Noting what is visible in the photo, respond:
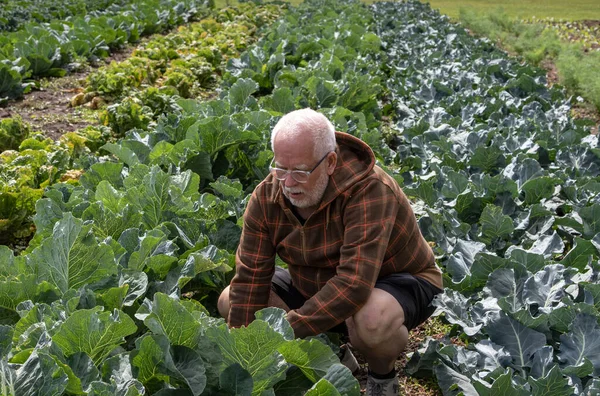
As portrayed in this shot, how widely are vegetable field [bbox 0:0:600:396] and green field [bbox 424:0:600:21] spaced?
58.5ft

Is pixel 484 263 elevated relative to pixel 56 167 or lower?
elevated

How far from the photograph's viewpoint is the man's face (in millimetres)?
2998

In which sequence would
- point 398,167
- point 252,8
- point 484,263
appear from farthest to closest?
point 252,8 → point 398,167 → point 484,263

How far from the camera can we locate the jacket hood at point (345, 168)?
3.14 m

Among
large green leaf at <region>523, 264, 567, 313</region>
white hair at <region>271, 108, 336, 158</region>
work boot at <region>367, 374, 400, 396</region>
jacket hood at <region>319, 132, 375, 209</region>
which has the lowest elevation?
work boot at <region>367, 374, 400, 396</region>

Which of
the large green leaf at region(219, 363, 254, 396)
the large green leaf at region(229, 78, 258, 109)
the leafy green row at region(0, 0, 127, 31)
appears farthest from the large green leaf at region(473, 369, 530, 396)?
the leafy green row at region(0, 0, 127, 31)

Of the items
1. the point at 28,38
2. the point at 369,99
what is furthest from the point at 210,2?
the point at 369,99

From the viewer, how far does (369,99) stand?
830 centimetres

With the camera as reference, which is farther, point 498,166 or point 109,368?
point 498,166

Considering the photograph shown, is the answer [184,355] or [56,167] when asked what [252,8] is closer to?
[56,167]

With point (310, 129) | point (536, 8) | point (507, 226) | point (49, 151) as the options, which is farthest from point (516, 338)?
point (536, 8)

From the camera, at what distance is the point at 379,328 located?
3154 mm

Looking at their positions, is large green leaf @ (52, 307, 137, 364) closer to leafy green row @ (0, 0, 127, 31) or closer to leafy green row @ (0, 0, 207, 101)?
leafy green row @ (0, 0, 207, 101)

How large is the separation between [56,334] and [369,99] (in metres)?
6.23
